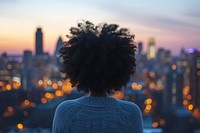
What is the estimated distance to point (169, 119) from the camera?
1057cm

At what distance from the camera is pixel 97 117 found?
31.8 inches

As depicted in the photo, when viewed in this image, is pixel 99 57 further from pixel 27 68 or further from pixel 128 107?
pixel 27 68

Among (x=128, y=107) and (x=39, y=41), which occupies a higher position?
(x=39, y=41)

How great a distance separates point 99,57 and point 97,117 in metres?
0.13

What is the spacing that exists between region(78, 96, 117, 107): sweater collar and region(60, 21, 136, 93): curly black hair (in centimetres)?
3

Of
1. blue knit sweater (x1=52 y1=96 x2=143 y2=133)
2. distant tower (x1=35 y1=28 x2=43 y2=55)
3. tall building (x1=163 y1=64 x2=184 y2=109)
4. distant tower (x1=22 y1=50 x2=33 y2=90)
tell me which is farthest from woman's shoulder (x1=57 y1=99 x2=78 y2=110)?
tall building (x1=163 y1=64 x2=184 y2=109)

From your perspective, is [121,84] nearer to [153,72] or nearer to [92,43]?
[92,43]

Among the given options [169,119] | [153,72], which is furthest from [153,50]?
[169,119]

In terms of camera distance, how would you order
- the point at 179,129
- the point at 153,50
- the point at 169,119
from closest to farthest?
the point at 179,129, the point at 169,119, the point at 153,50

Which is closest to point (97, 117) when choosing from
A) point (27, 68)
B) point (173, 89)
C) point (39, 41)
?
point (39, 41)

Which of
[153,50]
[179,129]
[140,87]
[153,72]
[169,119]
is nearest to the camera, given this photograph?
[179,129]

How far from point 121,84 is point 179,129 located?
9.22 m

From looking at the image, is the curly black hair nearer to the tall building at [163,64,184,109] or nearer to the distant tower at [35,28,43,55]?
the distant tower at [35,28,43,55]

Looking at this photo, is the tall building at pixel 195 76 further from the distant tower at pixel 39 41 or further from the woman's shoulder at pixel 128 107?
the woman's shoulder at pixel 128 107
